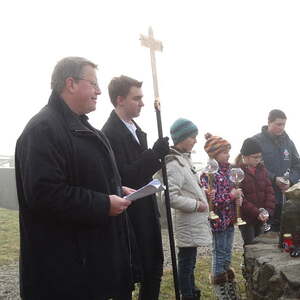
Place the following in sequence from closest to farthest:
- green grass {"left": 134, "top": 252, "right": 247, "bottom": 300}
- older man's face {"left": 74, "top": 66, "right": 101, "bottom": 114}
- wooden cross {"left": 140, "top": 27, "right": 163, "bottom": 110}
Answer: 1. older man's face {"left": 74, "top": 66, "right": 101, "bottom": 114}
2. wooden cross {"left": 140, "top": 27, "right": 163, "bottom": 110}
3. green grass {"left": 134, "top": 252, "right": 247, "bottom": 300}

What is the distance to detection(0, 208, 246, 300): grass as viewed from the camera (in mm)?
4750

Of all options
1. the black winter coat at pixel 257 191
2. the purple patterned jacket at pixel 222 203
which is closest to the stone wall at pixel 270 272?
the purple patterned jacket at pixel 222 203

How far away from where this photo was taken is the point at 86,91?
2459 millimetres

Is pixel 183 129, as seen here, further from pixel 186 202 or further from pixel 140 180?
pixel 140 180

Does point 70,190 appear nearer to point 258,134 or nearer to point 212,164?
point 212,164

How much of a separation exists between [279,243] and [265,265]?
52 cm

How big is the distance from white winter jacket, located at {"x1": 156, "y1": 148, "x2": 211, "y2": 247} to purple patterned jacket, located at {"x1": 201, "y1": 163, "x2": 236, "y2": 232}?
0.67ft

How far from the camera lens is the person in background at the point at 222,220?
4133 millimetres

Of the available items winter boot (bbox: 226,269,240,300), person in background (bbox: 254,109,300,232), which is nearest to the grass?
winter boot (bbox: 226,269,240,300)

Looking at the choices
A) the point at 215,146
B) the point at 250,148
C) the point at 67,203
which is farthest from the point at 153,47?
the point at 67,203

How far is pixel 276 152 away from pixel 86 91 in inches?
141

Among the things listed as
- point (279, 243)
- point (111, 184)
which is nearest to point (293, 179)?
point (279, 243)

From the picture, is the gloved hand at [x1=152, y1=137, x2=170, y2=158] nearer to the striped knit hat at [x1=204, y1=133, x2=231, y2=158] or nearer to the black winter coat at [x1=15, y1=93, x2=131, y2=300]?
the black winter coat at [x1=15, y1=93, x2=131, y2=300]

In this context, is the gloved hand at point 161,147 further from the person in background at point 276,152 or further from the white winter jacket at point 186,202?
the person in background at point 276,152
